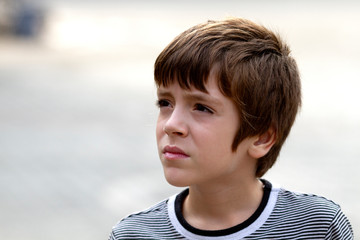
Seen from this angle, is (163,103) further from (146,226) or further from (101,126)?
(101,126)

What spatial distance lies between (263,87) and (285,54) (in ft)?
0.61

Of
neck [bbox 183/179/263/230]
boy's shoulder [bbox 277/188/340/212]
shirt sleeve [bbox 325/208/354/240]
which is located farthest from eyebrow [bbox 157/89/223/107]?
shirt sleeve [bbox 325/208/354/240]

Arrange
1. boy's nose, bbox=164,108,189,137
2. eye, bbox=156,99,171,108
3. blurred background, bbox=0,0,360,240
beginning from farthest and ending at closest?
blurred background, bbox=0,0,360,240, eye, bbox=156,99,171,108, boy's nose, bbox=164,108,189,137

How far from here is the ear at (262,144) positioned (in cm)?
245

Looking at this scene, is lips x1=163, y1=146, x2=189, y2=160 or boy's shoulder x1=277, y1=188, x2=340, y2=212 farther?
boy's shoulder x1=277, y1=188, x2=340, y2=212

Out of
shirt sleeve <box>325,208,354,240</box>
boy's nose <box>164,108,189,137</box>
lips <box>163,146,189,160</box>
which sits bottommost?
shirt sleeve <box>325,208,354,240</box>

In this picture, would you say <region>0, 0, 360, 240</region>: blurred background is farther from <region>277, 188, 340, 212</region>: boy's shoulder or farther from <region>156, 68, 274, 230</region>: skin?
<region>277, 188, 340, 212</region>: boy's shoulder

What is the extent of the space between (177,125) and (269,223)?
40 centimetres

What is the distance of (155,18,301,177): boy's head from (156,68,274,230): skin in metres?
0.03

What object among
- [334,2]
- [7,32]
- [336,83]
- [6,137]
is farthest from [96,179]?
[334,2]

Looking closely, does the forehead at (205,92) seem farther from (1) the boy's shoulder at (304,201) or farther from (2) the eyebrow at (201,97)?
(1) the boy's shoulder at (304,201)

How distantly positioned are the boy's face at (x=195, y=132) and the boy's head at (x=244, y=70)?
0.08 ft

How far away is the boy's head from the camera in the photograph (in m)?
2.31

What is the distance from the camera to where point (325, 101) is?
10.1 m
